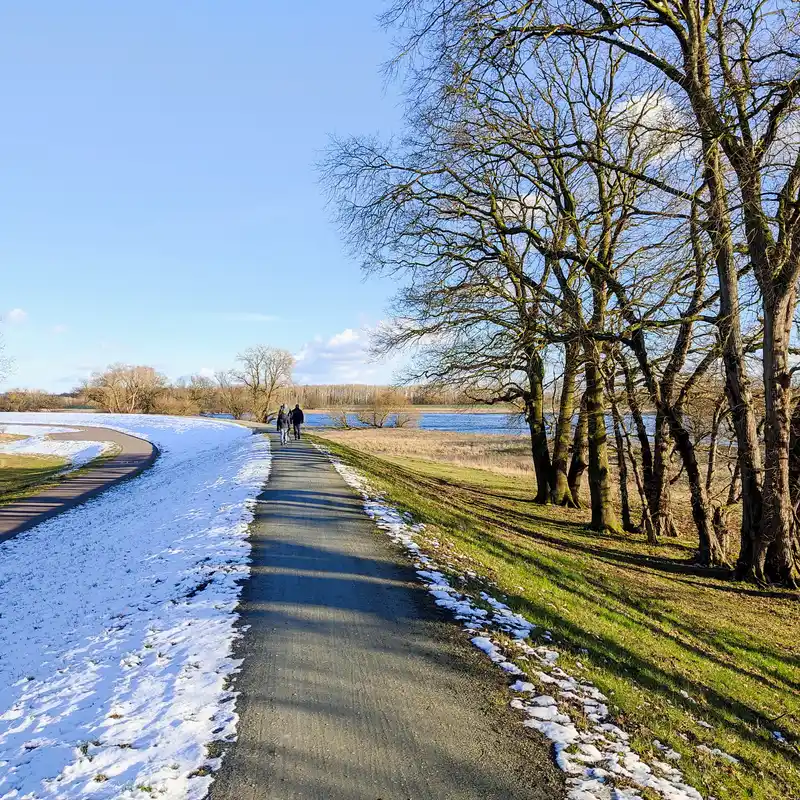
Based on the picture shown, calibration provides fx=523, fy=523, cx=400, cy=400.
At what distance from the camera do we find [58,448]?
3684 cm

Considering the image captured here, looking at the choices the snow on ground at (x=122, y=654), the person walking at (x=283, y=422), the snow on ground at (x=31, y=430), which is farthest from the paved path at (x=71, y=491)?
the snow on ground at (x=31, y=430)

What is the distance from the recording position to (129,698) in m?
4.23

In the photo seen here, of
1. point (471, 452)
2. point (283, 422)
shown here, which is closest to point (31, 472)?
point (283, 422)

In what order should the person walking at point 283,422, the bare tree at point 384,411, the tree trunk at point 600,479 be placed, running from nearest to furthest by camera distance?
the tree trunk at point 600,479, the person walking at point 283,422, the bare tree at point 384,411

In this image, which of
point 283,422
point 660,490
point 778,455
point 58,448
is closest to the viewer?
point 778,455

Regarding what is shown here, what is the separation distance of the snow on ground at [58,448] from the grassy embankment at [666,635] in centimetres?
2690

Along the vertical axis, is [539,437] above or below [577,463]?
above

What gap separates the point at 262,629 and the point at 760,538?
9326 millimetres

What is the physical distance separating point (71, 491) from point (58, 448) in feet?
72.3

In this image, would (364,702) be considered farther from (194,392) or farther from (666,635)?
(194,392)

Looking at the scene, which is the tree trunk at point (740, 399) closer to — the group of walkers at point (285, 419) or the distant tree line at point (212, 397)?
the group of walkers at point (285, 419)

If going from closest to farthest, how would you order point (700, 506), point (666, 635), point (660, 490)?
point (666, 635)
point (700, 506)
point (660, 490)

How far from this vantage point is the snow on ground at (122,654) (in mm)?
3426

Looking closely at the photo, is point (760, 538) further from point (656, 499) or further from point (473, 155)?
point (473, 155)
